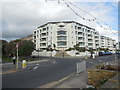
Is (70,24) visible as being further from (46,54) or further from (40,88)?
(40,88)

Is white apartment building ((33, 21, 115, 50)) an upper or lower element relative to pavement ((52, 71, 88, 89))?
upper

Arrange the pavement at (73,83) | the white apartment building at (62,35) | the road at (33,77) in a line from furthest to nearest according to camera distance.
A: the white apartment building at (62,35) < the road at (33,77) < the pavement at (73,83)

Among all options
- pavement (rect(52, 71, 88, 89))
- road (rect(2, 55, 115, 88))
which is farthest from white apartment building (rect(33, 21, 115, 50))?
pavement (rect(52, 71, 88, 89))

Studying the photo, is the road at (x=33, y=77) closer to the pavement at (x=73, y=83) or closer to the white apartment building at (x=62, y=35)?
the pavement at (x=73, y=83)

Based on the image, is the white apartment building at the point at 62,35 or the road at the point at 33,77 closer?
the road at the point at 33,77

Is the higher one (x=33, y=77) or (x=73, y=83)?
(x=73, y=83)

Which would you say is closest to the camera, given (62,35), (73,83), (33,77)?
(73,83)

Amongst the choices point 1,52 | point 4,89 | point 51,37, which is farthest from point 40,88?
point 51,37

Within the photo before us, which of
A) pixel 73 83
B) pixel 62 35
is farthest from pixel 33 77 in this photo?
pixel 62 35

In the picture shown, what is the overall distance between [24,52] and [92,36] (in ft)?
175

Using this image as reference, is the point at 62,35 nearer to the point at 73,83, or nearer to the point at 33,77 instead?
the point at 33,77

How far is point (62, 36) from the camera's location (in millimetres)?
60219

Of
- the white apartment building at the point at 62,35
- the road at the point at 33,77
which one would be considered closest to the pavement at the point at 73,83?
the road at the point at 33,77

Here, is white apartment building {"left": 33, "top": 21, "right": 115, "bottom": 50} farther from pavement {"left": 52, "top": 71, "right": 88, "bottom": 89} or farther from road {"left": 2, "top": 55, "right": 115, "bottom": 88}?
pavement {"left": 52, "top": 71, "right": 88, "bottom": 89}
